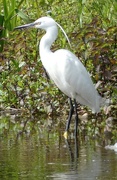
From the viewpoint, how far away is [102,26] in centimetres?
1148

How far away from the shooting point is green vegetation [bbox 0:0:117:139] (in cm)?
1061

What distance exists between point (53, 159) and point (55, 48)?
14.3ft

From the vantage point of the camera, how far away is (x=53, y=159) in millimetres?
7297

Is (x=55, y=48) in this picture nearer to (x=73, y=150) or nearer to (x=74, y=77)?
(x=74, y=77)

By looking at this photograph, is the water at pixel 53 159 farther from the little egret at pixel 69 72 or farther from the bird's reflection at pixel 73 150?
the little egret at pixel 69 72

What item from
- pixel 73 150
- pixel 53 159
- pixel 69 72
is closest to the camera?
pixel 53 159

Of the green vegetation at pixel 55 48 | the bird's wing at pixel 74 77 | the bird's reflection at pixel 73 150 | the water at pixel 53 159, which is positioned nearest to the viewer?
the water at pixel 53 159

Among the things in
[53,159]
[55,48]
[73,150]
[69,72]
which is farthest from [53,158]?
[55,48]

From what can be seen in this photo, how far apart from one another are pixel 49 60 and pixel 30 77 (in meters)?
2.08

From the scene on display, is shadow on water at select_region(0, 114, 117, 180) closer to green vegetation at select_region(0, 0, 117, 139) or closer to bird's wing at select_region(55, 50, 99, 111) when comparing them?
bird's wing at select_region(55, 50, 99, 111)

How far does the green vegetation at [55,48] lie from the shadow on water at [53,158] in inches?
45.6

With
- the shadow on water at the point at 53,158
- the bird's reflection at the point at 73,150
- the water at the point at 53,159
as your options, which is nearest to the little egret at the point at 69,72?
the shadow on water at the point at 53,158

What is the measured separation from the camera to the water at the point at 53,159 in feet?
20.7

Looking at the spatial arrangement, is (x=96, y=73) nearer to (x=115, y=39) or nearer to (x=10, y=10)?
(x=115, y=39)
